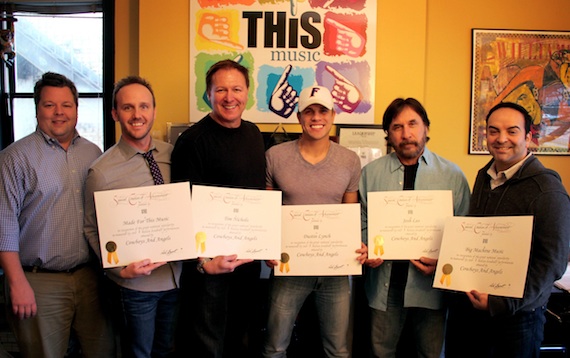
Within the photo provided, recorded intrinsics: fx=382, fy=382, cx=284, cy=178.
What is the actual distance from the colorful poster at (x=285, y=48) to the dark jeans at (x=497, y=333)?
1585 mm

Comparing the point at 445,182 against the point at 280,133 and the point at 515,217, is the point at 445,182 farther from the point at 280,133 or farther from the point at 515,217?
the point at 280,133

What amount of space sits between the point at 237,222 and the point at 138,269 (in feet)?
1.44

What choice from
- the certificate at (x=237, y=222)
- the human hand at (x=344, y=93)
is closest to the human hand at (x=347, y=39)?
the human hand at (x=344, y=93)

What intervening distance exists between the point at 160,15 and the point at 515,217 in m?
2.53

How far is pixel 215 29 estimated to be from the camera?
2713 millimetres

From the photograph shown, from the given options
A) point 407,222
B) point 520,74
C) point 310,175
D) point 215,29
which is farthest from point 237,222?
point 520,74

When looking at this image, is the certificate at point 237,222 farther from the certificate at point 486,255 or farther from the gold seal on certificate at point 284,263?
the certificate at point 486,255

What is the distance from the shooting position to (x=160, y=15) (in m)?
2.71

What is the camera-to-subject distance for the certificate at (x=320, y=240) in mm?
1729

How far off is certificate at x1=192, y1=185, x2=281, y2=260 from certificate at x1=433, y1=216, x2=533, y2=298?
2.37 ft

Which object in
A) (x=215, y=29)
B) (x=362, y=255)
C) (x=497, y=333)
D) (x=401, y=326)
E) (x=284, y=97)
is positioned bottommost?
(x=401, y=326)

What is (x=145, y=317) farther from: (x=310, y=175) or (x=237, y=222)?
(x=310, y=175)

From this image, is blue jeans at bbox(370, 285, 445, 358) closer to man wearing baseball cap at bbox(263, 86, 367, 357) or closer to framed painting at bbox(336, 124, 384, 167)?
man wearing baseball cap at bbox(263, 86, 367, 357)

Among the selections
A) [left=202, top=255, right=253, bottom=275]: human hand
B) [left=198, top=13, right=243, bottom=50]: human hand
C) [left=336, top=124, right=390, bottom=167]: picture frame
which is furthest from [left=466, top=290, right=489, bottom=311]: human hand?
[left=198, top=13, right=243, bottom=50]: human hand
